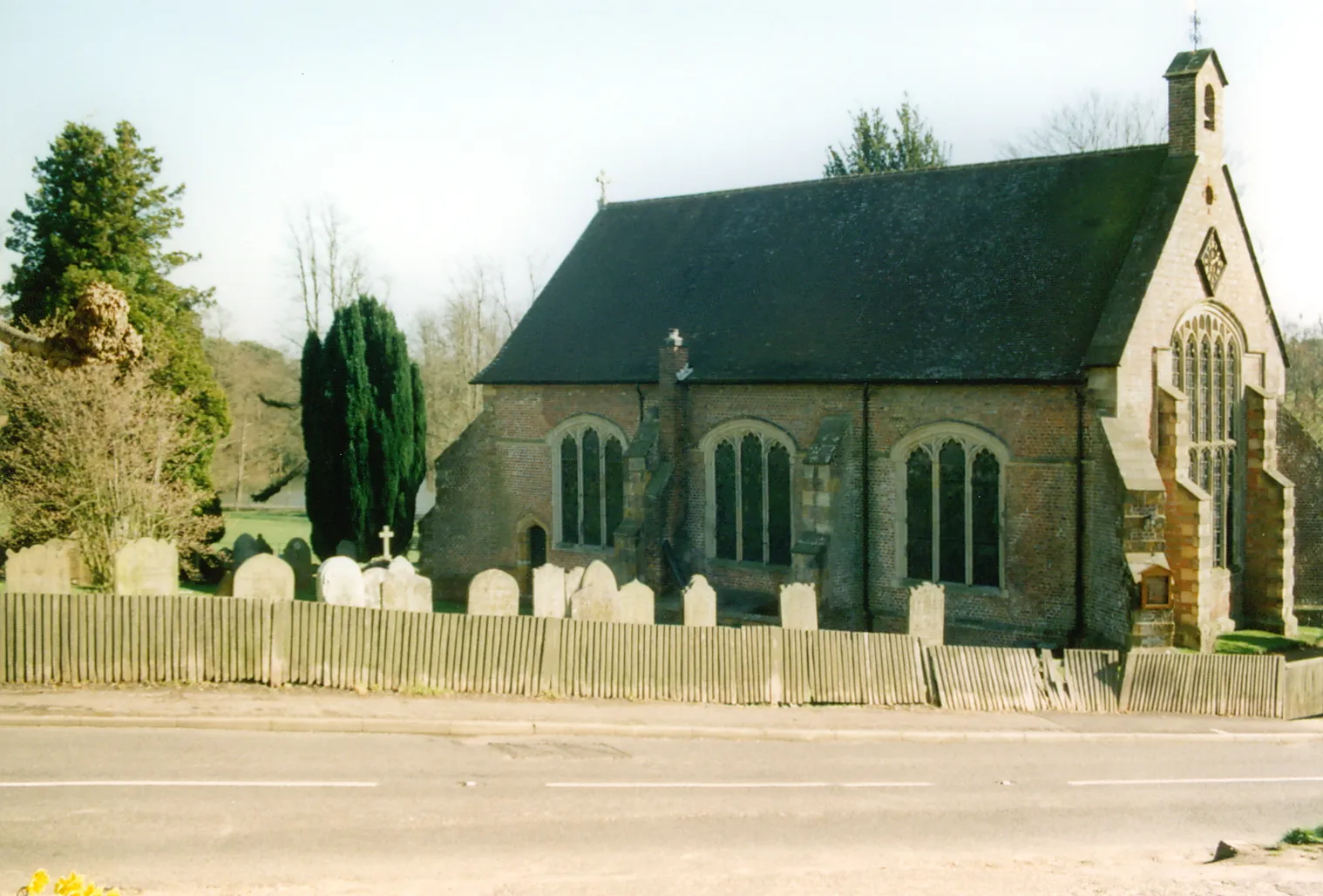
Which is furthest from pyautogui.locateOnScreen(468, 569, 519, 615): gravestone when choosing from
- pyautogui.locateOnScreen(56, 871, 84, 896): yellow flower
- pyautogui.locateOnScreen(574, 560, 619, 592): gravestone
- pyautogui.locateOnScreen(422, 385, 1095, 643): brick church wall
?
pyautogui.locateOnScreen(56, 871, 84, 896): yellow flower

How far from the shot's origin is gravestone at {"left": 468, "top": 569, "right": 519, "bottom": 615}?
60.4 ft

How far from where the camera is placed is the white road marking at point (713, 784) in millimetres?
13458

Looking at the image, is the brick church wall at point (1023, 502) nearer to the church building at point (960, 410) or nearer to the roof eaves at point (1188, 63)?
the church building at point (960, 410)

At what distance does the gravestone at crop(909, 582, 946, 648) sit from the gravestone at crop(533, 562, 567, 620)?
5775mm

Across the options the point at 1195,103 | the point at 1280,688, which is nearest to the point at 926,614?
the point at 1280,688

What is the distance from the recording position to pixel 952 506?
76.0 ft

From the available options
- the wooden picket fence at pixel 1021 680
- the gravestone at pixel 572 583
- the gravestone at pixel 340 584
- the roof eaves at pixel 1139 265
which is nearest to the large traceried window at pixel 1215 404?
the roof eaves at pixel 1139 265

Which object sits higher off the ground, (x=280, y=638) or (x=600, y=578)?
(x=600, y=578)

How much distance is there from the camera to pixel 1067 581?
21734 mm

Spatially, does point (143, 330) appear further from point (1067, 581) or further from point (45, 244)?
point (1067, 581)

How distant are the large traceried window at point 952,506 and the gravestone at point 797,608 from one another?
4991 millimetres

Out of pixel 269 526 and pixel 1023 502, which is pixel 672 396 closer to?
pixel 1023 502

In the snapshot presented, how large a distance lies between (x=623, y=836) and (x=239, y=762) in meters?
4.83

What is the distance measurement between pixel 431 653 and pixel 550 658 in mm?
1743
